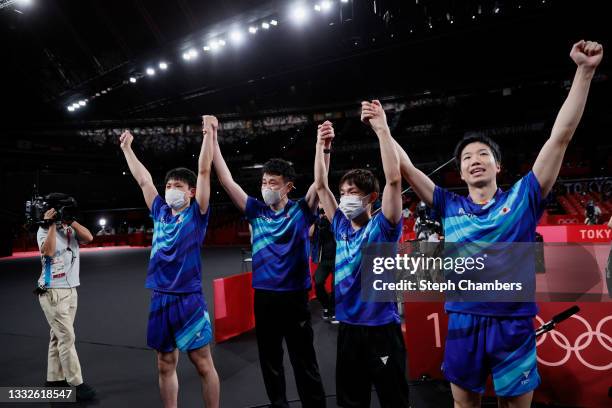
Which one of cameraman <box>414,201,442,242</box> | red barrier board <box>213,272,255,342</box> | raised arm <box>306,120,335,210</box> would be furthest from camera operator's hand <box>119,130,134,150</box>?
cameraman <box>414,201,442,242</box>

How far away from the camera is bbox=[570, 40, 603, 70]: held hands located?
153cm

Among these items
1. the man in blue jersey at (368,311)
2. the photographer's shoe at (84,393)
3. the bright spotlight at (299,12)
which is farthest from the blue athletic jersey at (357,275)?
the bright spotlight at (299,12)

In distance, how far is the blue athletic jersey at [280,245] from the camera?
2.44 meters

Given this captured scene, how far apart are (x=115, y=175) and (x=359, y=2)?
21.1 metres

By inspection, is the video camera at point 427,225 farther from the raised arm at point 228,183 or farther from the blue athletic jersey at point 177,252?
the blue athletic jersey at point 177,252

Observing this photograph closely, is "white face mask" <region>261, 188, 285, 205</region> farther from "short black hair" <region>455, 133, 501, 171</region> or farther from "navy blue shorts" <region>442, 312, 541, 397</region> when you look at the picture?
"navy blue shorts" <region>442, 312, 541, 397</region>

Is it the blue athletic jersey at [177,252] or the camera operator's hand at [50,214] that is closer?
the blue athletic jersey at [177,252]

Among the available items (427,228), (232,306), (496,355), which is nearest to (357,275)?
(496,355)

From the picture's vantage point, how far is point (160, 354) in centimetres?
237

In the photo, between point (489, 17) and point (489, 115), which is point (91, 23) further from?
point (489, 115)

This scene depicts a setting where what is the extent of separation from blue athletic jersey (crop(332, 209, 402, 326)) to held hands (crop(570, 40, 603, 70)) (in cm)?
108

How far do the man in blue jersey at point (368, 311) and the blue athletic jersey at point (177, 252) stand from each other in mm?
1021

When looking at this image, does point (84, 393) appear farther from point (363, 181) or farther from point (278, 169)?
point (363, 181)

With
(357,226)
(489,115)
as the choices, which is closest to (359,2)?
(357,226)
